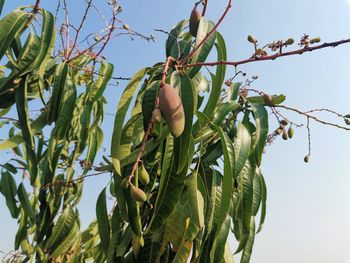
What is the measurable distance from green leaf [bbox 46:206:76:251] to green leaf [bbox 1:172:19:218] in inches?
10.2

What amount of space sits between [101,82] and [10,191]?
63 centimetres

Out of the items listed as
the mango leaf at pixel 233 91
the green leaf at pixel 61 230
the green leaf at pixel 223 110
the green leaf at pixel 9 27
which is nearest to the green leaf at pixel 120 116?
the green leaf at pixel 223 110

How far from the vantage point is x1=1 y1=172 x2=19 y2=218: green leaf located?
1866 mm

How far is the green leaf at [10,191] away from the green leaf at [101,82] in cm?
53

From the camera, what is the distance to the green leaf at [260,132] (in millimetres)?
1179

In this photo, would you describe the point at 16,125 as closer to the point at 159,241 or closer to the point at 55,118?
the point at 55,118

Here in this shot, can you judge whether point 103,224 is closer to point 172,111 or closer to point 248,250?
point 248,250

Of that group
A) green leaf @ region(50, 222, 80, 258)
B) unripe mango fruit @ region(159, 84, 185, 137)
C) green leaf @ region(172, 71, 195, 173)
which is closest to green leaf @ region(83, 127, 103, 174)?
green leaf @ region(50, 222, 80, 258)

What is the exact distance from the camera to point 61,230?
1.71 metres

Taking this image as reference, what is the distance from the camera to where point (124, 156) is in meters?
1.00

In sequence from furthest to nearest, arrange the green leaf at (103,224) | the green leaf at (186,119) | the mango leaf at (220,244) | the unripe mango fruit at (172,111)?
the green leaf at (103,224), the mango leaf at (220,244), the green leaf at (186,119), the unripe mango fruit at (172,111)

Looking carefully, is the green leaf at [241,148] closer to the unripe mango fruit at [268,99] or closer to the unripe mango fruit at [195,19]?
the unripe mango fruit at [268,99]

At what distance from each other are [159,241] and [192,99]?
1.15 feet

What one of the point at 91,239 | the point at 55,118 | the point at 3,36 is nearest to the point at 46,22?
the point at 3,36
